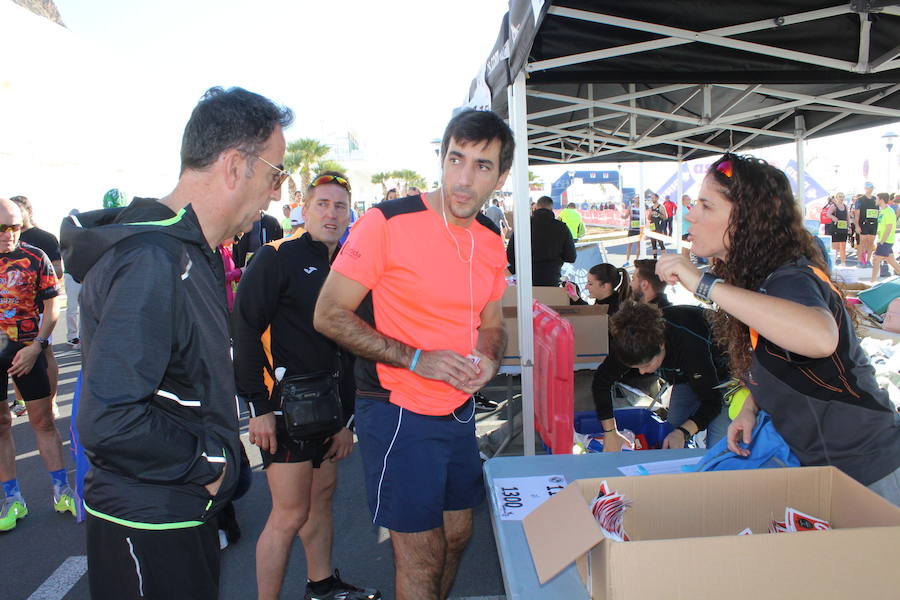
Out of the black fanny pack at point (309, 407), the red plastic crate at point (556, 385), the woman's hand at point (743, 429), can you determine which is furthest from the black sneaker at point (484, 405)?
the woman's hand at point (743, 429)

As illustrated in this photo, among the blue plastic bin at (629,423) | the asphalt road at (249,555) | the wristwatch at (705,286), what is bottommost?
the asphalt road at (249,555)

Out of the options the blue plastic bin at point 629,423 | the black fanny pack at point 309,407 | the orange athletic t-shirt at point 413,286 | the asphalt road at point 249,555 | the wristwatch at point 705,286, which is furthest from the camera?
the blue plastic bin at point 629,423

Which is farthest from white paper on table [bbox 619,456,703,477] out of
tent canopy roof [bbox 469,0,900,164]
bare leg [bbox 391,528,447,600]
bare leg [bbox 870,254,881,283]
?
bare leg [bbox 870,254,881,283]

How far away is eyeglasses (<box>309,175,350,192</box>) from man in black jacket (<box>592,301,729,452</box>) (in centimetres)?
165

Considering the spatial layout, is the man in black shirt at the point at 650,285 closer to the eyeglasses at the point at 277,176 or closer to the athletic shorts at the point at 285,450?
the athletic shorts at the point at 285,450

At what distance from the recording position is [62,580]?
3.08 m

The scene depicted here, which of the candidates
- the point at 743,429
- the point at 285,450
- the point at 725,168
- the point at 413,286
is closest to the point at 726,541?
the point at 743,429

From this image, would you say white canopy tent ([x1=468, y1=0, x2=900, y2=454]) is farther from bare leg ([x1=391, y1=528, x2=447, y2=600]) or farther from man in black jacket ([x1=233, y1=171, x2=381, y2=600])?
bare leg ([x1=391, y1=528, x2=447, y2=600])

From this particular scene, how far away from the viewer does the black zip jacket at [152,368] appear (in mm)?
1115

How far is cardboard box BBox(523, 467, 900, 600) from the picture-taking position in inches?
39.7

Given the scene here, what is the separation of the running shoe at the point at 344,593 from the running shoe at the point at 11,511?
2.26 metres

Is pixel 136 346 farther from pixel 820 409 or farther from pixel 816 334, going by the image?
pixel 820 409

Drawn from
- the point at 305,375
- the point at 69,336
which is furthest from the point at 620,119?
the point at 69,336

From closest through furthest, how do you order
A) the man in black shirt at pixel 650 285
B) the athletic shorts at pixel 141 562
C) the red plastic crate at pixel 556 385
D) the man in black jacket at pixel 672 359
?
the athletic shorts at pixel 141 562
the man in black jacket at pixel 672 359
the red plastic crate at pixel 556 385
the man in black shirt at pixel 650 285
